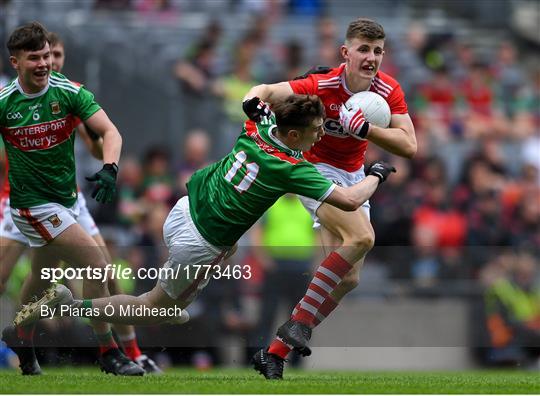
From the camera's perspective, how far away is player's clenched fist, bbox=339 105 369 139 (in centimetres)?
902

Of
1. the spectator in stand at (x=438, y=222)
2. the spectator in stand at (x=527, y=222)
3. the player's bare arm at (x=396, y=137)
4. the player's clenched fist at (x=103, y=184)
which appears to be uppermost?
the player's bare arm at (x=396, y=137)

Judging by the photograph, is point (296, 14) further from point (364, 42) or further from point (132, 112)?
point (364, 42)

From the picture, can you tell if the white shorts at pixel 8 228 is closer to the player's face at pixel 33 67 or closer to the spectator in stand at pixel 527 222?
the player's face at pixel 33 67

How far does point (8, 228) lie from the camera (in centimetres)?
1027

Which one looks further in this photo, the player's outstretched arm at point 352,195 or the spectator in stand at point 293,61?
the spectator in stand at point 293,61

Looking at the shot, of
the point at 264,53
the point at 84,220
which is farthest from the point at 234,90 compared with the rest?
the point at 84,220

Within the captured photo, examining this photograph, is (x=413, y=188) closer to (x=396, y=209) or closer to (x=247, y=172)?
(x=396, y=209)

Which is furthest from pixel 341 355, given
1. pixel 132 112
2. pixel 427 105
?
pixel 427 105

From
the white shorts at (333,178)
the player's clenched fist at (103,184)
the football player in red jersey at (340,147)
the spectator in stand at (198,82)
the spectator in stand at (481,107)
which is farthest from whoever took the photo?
the spectator in stand at (481,107)

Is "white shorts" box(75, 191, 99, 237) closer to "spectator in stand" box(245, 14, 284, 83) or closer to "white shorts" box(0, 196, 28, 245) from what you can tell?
"white shorts" box(0, 196, 28, 245)

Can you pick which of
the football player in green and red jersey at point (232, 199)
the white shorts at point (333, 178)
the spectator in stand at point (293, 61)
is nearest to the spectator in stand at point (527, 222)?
the spectator in stand at point (293, 61)

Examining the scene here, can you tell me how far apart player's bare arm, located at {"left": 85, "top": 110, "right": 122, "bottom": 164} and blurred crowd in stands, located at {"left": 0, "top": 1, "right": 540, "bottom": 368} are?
1268 mm

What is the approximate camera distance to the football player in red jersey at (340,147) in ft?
30.3

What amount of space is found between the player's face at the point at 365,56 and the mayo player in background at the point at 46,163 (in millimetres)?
1791
